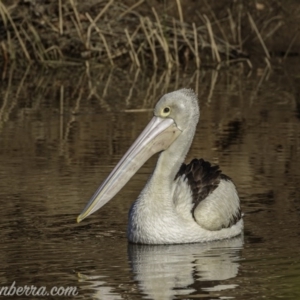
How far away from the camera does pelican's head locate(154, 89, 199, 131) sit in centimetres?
812

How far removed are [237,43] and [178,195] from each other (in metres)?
12.1

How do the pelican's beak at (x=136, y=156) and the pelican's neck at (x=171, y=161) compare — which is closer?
the pelican's beak at (x=136, y=156)

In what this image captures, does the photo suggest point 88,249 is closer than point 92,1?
Yes

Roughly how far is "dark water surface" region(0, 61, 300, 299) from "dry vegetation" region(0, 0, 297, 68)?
132 cm

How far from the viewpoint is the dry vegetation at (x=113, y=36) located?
1858 centimetres

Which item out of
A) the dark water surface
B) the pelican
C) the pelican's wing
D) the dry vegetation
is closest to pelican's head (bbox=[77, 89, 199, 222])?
the pelican

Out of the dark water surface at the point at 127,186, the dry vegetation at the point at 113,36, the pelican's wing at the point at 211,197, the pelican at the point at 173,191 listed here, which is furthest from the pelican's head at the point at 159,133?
the dry vegetation at the point at 113,36

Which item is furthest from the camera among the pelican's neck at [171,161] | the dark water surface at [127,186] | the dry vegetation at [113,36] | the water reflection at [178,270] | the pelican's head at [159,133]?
the dry vegetation at [113,36]

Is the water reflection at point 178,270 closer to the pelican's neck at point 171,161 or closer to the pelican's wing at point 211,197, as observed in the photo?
the pelican's wing at point 211,197

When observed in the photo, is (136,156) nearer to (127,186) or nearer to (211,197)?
(211,197)

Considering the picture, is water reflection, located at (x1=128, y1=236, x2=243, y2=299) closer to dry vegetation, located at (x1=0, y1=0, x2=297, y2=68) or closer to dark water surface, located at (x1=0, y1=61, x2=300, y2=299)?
dark water surface, located at (x1=0, y1=61, x2=300, y2=299)

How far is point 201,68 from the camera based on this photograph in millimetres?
18844

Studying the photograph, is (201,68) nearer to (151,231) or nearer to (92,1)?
(92,1)

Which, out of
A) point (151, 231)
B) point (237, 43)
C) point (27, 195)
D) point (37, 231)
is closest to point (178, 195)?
point (151, 231)
